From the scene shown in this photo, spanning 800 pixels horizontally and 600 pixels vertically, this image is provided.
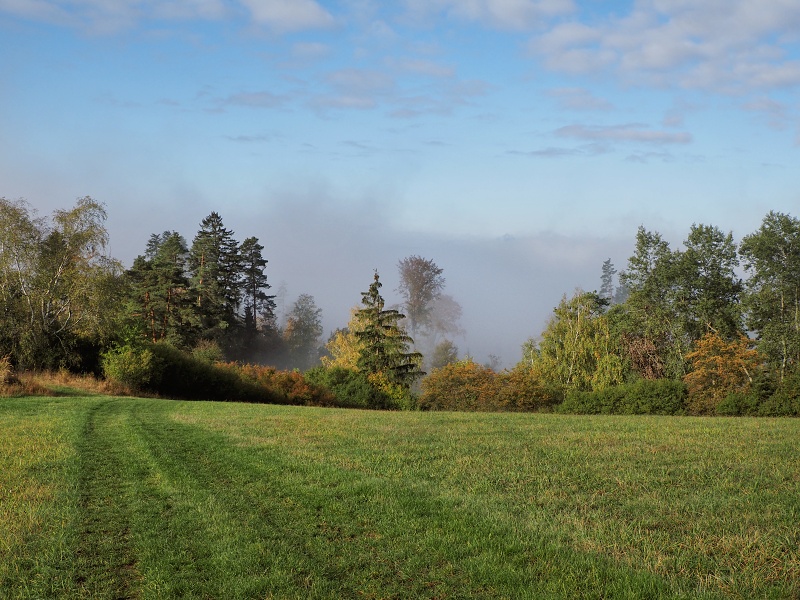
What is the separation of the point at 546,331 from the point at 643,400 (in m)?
13.4

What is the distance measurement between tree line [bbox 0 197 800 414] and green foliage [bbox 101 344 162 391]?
9cm

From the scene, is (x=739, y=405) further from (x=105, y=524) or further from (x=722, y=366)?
(x=105, y=524)

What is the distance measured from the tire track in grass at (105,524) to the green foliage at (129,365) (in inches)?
786

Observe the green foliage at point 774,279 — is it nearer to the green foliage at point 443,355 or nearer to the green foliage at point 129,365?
the green foliage at point 129,365

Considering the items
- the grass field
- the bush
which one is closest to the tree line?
the bush

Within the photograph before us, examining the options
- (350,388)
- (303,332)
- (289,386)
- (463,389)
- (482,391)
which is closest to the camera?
(482,391)

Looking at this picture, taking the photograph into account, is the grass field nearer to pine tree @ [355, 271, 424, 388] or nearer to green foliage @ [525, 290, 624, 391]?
green foliage @ [525, 290, 624, 391]

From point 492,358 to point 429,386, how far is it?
6006 centimetres

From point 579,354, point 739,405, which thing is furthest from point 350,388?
point 739,405

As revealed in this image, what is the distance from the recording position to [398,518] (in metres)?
6.73

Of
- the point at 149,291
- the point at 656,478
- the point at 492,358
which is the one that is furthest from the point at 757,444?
the point at 492,358

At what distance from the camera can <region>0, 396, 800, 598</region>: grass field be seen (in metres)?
5.05

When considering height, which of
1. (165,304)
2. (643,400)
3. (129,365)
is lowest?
(643,400)

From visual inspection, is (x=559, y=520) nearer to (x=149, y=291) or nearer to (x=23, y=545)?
(x=23, y=545)
